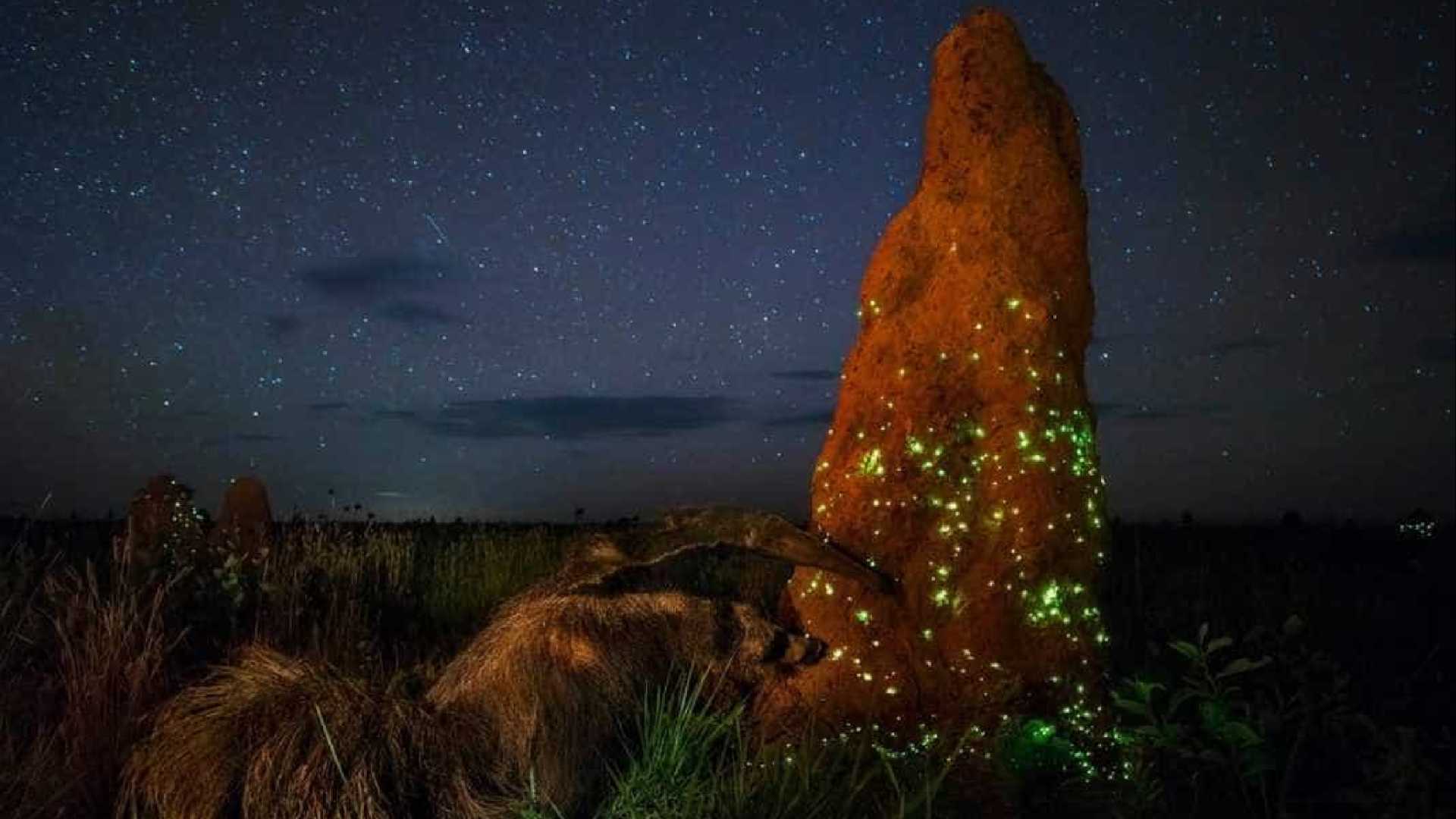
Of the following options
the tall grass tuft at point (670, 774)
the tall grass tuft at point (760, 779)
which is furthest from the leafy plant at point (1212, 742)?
the tall grass tuft at point (670, 774)

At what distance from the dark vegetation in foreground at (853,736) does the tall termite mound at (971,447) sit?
0.33m

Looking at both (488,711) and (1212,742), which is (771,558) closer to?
(488,711)

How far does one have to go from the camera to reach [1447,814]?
4695 mm

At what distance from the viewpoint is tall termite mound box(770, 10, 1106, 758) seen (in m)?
5.98

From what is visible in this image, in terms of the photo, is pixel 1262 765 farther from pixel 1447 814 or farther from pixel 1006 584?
pixel 1006 584

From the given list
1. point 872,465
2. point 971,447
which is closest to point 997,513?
point 971,447

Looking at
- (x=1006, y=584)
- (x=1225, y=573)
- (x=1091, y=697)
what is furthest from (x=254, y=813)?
(x=1225, y=573)

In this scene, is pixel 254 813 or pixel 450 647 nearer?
pixel 254 813

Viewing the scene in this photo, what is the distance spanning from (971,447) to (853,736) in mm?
1573

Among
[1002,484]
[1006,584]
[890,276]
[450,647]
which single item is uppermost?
[890,276]

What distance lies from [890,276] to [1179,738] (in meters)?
2.76

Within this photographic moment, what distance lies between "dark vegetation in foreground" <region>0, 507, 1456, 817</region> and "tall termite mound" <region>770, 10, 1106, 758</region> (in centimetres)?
33

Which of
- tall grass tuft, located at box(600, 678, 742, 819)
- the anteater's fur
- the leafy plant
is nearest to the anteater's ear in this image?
the anteater's fur

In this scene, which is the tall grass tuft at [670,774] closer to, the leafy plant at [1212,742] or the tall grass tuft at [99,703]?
the leafy plant at [1212,742]
